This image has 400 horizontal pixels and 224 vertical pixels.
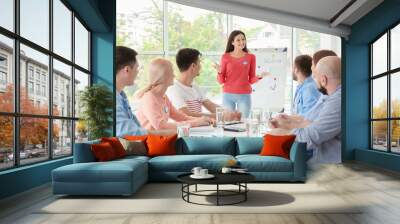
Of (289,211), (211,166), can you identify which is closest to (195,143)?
(211,166)

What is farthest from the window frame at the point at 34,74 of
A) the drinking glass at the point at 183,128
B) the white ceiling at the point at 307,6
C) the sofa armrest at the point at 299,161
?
the white ceiling at the point at 307,6

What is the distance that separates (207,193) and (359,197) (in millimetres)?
1941

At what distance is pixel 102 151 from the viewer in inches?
234

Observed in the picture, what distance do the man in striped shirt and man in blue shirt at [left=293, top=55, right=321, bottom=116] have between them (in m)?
1.51

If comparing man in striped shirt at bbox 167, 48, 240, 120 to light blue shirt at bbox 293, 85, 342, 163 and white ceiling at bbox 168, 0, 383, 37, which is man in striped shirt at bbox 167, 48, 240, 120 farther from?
light blue shirt at bbox 293, 85, 342, 163

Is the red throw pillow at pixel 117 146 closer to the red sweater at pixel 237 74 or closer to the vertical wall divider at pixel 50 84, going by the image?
the vertical wall divider at pixel 50 84

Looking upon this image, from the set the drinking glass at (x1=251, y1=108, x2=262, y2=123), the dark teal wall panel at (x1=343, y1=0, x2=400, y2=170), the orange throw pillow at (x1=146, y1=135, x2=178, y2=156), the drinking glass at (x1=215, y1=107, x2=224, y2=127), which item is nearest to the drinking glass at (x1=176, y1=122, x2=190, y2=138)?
the drinking glass at (x1=215, y1=107, x2=224, y2=127)

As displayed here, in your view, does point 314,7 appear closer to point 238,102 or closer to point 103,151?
point 238,102

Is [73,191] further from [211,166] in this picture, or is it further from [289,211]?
[289,211]

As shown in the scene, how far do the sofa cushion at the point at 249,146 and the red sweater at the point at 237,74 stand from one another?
2705 mm

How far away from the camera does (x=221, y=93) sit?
988 cm

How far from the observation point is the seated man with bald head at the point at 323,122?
9.84m

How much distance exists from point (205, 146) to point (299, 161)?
1.70m

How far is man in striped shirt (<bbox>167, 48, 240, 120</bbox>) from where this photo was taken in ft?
31.7
